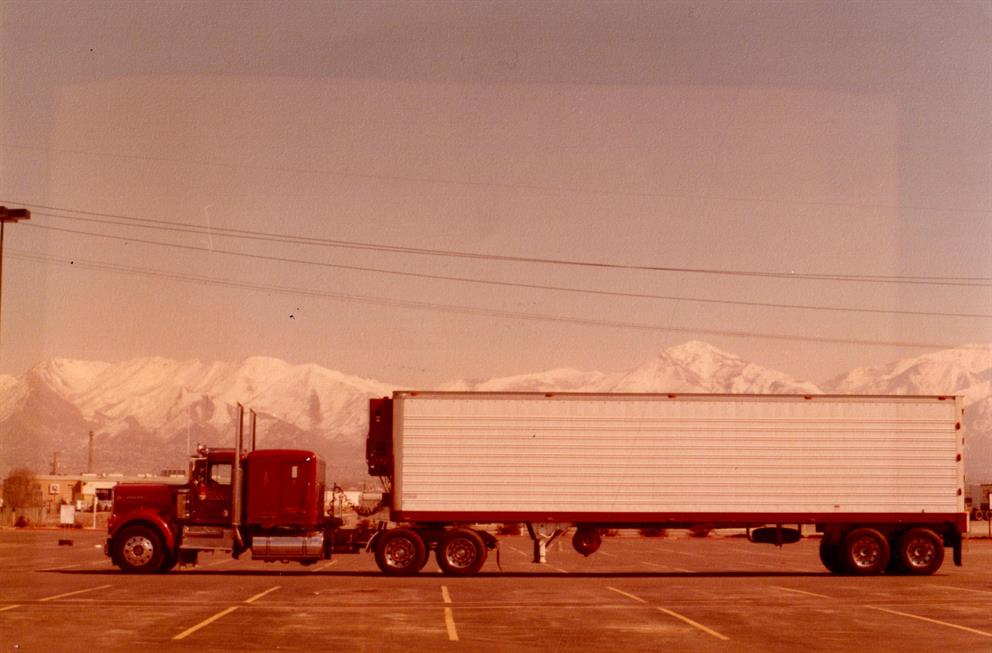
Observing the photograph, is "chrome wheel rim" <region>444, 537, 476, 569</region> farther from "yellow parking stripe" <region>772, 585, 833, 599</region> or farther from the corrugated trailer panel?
"yellow parking stripe" <region>772, 585, 833, 599</region>

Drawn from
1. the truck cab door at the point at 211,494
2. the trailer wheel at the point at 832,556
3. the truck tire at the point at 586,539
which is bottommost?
the trailer wheel at the point at 832,556

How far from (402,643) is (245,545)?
641 inches

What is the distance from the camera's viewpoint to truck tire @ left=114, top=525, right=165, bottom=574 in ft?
108

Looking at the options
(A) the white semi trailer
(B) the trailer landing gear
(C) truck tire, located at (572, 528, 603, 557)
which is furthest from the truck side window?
(C) truck tire, located at (572, 528, 603, 557)

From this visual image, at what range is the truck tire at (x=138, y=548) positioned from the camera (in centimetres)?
3281

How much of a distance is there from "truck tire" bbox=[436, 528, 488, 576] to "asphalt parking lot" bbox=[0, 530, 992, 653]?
2.15 ft

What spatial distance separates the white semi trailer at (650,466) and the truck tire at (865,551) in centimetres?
4

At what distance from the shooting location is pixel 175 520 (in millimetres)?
33219

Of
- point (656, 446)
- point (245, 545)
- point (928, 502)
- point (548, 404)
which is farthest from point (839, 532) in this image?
point (245, 545)

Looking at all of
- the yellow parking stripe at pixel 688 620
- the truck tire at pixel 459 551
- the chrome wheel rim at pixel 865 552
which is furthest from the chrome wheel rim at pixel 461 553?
the chrome wheel rim at pixel 865 552

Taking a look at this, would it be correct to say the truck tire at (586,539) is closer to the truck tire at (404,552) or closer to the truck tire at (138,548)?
the truck tire at (404,552)

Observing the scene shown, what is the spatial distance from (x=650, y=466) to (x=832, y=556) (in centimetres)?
558

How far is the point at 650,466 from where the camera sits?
107ft

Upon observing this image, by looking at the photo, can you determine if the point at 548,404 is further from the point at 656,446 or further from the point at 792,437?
the point at 792,437
